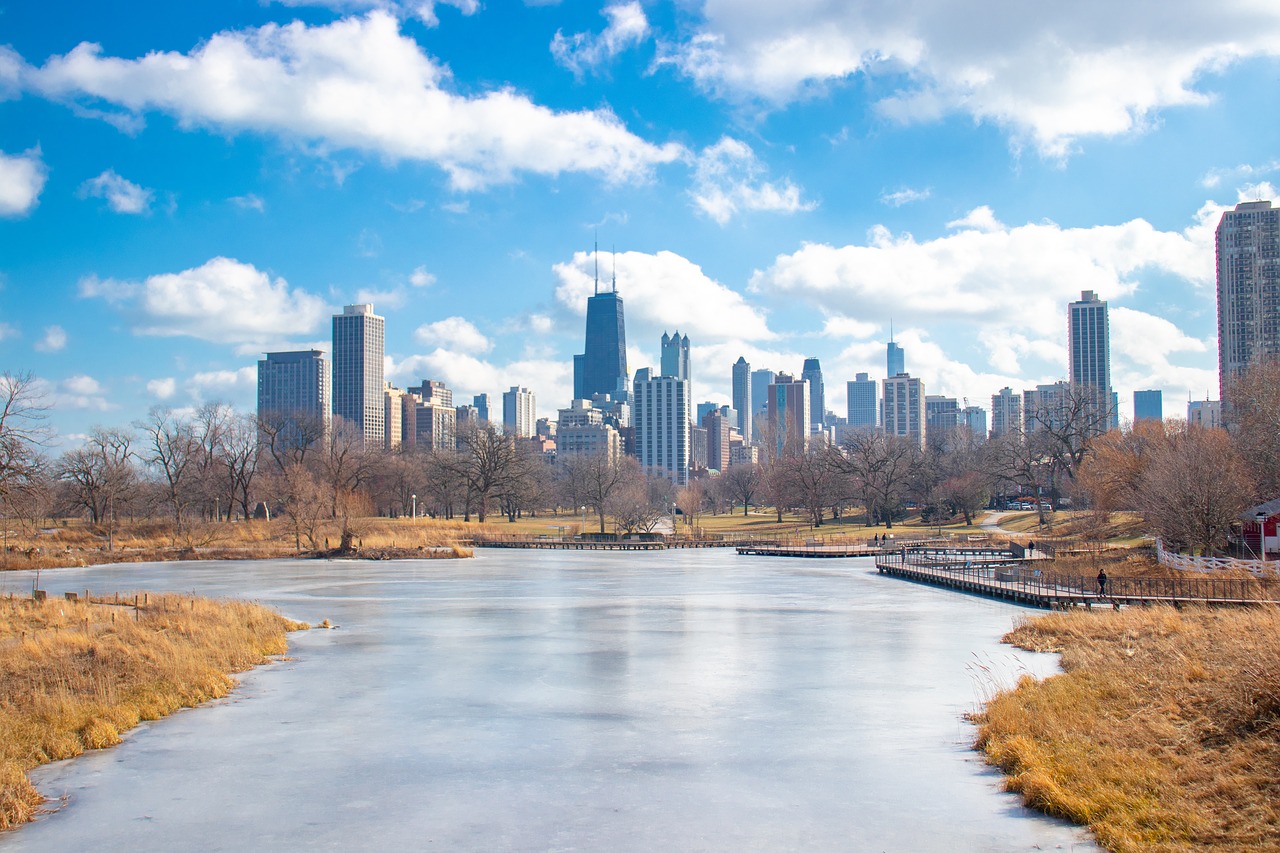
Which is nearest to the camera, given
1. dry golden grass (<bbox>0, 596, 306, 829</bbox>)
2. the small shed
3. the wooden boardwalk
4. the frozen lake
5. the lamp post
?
the frozen lake

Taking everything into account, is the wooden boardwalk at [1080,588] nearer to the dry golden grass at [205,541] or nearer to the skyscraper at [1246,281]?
the dry golden grass at [205,541]

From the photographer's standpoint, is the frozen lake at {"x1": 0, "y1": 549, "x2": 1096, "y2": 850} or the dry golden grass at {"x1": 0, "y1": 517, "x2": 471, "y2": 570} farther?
the dry golden grass at {"x1": 0, "y1": 517, "x2": 471, "y2": 570}

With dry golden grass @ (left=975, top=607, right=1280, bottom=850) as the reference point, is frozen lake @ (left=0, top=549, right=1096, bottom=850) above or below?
below

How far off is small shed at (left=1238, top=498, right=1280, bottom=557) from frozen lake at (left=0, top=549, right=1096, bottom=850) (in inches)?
749

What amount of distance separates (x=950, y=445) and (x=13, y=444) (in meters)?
138

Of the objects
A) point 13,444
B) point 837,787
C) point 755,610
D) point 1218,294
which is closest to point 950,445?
point 1218,294

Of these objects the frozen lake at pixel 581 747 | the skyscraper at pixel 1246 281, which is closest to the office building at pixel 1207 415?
the skyscraper at pixel 1246 281

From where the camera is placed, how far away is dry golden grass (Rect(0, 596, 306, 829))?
16406 millimetres

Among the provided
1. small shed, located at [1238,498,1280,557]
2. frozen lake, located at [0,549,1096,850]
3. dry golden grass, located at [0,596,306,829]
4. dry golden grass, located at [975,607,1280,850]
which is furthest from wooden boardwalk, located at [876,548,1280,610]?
dry golden grass, located at [0,596,306,829]

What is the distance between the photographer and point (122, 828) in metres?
12.7

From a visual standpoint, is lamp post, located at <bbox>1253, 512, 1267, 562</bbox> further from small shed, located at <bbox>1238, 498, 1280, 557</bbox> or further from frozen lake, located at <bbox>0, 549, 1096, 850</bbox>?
frozen lake, located at <bbox>0, 549, 1096, 850</bbox>

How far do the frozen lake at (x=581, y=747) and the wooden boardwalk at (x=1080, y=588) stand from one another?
503cm

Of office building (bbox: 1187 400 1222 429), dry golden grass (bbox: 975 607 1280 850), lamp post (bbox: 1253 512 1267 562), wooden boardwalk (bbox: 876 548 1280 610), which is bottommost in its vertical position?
wooden boardwalk (bbox: 876 548 1280 610)

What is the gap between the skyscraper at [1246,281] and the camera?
17475cm
